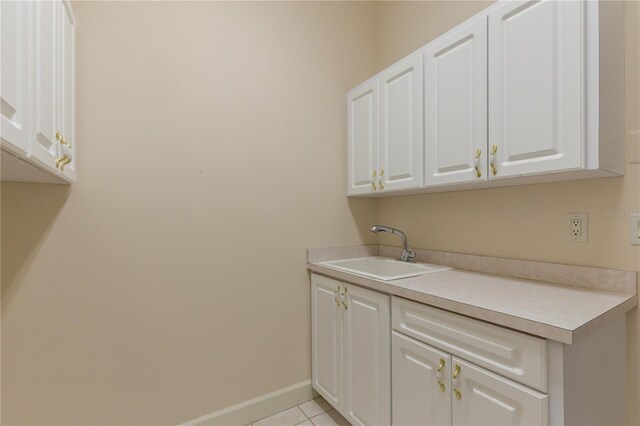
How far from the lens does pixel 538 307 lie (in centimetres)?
97

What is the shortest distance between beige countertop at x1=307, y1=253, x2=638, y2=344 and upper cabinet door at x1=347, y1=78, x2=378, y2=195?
2.28 feet

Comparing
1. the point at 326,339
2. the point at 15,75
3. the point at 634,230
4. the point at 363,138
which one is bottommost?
the point at 326,339

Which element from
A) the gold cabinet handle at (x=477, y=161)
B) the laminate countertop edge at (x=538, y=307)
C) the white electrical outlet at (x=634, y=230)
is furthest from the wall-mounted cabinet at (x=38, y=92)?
the white electrical outlet at (x=634, y=230)

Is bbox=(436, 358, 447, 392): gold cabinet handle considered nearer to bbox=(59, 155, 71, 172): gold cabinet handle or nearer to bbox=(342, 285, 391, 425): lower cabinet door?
bbox=(342, 285, 391, 425): lower cabinet door

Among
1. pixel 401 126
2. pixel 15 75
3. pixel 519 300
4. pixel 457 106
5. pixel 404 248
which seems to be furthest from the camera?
pixel 404 248

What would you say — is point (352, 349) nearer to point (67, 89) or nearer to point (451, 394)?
point (451, 394)

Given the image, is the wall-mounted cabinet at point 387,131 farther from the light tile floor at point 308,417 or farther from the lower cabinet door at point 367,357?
the light tile floor at point 308,417

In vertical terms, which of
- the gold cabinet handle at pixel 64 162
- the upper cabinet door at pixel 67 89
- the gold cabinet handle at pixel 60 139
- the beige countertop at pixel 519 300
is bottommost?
the beige countertop at pixel 519 300

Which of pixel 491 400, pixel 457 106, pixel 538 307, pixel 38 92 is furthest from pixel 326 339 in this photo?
pixel 38 92

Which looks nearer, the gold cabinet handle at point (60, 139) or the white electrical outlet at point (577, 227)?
the gold cabinet handle at point (60, 139)

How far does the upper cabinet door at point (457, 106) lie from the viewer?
4.28 ft

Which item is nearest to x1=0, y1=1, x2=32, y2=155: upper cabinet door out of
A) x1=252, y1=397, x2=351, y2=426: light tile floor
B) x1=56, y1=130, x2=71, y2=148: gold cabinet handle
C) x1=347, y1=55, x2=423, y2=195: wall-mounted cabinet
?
x1=56, y1=130, x2=71, y2=148: gold cabinet handle

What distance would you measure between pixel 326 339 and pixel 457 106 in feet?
4.63

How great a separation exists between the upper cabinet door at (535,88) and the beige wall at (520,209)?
0.30 metres
